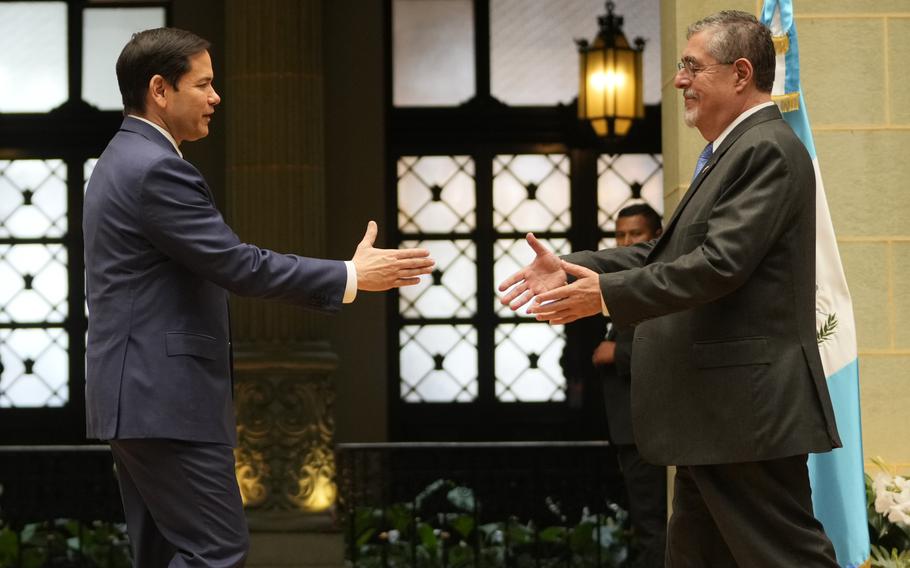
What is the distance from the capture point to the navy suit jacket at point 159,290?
380 centimetres

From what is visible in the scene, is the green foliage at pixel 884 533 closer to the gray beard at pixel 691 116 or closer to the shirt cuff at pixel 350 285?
the gray beard at pixel 691 116

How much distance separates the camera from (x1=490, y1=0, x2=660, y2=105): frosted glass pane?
987cm

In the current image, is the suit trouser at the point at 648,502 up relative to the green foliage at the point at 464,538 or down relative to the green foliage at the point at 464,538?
up

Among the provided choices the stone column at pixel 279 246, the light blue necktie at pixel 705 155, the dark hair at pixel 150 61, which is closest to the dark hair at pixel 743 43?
the light blue necktie at pixel 705 155

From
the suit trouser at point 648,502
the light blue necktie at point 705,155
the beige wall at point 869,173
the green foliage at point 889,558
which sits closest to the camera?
the light blue necktie at point 705,155

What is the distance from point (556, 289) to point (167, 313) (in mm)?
1074

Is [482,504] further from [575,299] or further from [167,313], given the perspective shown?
[167,313]

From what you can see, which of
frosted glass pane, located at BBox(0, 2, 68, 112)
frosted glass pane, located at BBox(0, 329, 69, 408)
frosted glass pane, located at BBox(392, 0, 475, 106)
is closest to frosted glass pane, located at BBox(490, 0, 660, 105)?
frosted glass pane, located at BBox(392, 0, 475, 106)

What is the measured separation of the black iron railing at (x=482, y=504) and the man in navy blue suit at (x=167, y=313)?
4254 mm

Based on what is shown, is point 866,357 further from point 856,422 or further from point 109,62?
point 109,62

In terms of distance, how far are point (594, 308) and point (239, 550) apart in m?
1.18

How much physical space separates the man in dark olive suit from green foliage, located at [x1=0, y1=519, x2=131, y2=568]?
4.88m

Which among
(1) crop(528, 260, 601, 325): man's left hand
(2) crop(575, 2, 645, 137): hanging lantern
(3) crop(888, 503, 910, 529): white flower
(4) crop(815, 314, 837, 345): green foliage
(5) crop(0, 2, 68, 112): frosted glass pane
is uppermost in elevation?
(5) crop(0, 2, 68, 112): frosted glass pane

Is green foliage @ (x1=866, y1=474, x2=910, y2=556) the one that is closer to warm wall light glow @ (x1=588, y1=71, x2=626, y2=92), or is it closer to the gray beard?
the gray beard
